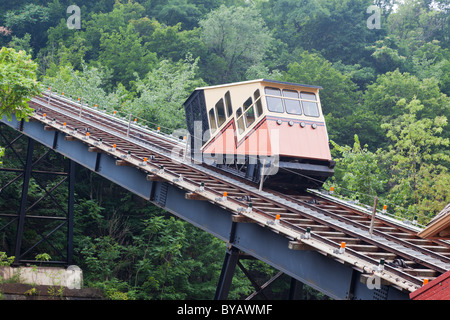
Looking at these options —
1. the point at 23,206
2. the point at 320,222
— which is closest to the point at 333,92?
the point at 23,206

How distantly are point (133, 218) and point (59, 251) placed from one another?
458 centimetres

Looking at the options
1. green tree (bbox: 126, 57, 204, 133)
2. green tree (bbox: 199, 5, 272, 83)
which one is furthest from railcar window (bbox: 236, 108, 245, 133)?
green tree (bbox: 199, 5, 272, 83)

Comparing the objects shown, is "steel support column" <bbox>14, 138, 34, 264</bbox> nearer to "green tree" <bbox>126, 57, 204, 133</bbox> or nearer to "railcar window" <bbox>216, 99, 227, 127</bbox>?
"railcar window" <bbox>216, 99, 227, 127</bbox>

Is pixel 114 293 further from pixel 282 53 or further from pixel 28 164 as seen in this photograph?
pixel 282 53

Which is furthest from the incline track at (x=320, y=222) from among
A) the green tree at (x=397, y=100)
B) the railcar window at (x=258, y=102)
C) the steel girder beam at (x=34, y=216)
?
the green tree at (x=397, y=100)

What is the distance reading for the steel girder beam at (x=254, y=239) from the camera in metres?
9.09

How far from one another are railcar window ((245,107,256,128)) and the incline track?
165cm

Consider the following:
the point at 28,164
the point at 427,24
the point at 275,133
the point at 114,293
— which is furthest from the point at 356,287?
the point at 427,24

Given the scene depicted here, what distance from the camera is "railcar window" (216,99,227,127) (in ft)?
56.7

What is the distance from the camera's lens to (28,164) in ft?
72.7

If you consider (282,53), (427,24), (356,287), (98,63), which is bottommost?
(356,287)

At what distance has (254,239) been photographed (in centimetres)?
1129

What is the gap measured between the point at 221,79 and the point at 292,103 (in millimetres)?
34629

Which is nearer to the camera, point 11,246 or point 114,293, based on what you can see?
point 114,293
